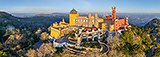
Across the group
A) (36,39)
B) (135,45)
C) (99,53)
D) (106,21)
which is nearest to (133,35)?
(135,45)

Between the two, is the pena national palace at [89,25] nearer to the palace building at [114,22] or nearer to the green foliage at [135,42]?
the palace building at [114,22]

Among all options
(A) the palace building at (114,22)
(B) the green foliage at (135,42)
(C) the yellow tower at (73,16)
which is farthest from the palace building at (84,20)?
(B) the green foliage at (135,42)

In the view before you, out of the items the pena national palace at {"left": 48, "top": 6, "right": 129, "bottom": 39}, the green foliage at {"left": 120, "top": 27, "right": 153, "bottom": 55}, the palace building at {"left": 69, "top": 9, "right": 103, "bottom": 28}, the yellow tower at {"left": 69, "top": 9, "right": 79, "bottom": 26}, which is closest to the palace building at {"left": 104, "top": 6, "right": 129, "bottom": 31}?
the pena national palace at {"left": 48, "top": 6, "right": 129, "bottom": 39}

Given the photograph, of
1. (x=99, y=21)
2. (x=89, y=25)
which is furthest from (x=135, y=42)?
(x=89, y=25)

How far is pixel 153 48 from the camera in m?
57.6

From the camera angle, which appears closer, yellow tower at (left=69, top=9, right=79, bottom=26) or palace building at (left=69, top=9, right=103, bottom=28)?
palace building at (left=69, top=9, right=103, bottom=28)

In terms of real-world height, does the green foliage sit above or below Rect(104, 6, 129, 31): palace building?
below

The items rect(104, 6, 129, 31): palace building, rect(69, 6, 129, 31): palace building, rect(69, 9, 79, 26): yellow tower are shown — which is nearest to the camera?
rect(104, 6, 129, 31): palace building

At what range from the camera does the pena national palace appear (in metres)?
57.6

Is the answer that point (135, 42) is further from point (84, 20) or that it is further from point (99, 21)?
point (84, 20)

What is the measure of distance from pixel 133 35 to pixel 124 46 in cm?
468

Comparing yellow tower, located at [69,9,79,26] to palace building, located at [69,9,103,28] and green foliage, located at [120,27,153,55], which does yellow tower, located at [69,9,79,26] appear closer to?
palace building, located at [69,9,103,28]

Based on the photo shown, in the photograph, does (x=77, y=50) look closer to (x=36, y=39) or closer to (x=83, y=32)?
(x=83, y=32)

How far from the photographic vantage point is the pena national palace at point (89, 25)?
57.6m
